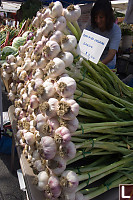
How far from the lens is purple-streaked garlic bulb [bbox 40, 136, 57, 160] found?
0.78 metres

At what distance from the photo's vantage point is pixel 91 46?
42.3 inches

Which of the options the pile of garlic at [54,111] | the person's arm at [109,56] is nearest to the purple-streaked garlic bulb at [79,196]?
the pile of garlic at [54,111]

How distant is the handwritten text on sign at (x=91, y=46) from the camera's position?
3.42ft

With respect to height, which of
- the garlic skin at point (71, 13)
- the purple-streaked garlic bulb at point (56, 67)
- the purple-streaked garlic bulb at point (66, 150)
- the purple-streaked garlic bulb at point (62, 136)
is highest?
the garlic skin at point (71, 13)

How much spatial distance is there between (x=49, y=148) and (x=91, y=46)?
615mm

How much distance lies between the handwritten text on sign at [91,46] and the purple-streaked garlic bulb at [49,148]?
512 millimetres

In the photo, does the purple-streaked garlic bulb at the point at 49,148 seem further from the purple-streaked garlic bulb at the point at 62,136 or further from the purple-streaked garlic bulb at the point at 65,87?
the purple-streaked garlic bulb at the point at 65,87

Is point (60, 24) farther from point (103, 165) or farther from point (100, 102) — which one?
point (103, 165)

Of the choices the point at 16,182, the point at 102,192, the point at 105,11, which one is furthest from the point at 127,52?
the point at 102,192

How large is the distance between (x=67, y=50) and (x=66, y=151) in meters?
0.49

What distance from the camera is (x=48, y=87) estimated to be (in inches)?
34.3

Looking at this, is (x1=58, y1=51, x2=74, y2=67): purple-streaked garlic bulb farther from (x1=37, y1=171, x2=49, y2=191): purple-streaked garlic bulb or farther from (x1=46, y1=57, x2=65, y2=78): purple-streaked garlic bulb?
(x1=37, y1=171, x2=49, y2=191): purple-streaked garlic bulb

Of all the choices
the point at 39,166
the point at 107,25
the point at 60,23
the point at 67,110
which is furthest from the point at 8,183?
the point at 107,25

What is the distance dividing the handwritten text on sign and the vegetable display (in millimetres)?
47
